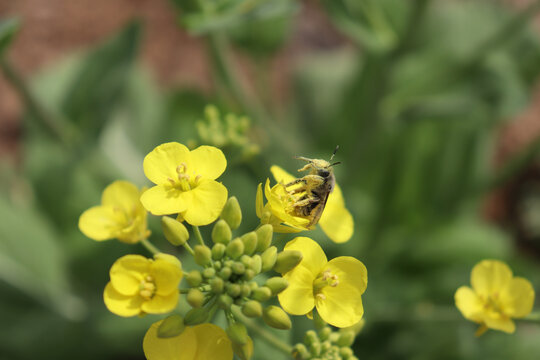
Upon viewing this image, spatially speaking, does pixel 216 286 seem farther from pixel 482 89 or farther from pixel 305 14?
pixel 305 14

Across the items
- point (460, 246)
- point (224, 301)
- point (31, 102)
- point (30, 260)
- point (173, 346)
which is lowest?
point (173, 346)

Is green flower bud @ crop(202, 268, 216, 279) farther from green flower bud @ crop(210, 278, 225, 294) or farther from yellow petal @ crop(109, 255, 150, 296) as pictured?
yellow petal @ crop(109, 255, 150, 296)

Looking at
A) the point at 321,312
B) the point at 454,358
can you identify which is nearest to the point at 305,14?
the point at 454,358

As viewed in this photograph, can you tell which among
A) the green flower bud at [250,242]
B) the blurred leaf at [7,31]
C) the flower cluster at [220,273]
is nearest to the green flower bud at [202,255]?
the flower cluster at [220,273]

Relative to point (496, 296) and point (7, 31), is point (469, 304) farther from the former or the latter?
point (7, 31)

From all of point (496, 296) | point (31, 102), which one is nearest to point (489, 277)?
point (496, 296)

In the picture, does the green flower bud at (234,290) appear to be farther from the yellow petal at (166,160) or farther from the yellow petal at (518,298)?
the yellow petal at (518,298)

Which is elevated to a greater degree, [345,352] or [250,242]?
[250,242]
